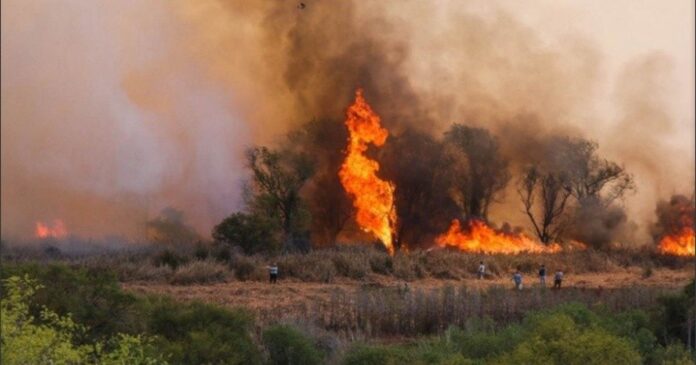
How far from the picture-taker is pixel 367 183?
208 ft

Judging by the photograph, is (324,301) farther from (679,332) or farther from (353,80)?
(353,80)

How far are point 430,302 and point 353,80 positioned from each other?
37.7 meters

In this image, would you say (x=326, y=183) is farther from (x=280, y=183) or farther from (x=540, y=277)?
(x=540, y=277)

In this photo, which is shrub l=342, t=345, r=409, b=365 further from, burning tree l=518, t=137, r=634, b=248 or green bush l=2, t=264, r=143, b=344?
burning tree l=518, t=137, r=634, b=248

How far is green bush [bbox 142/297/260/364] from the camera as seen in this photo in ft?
65.6

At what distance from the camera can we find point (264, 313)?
31.0 meters

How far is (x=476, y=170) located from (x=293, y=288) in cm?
3091

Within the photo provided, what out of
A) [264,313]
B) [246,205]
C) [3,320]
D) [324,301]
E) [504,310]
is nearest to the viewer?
[3,320]

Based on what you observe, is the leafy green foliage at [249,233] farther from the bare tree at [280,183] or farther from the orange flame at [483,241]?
the orange flame at [483,241]

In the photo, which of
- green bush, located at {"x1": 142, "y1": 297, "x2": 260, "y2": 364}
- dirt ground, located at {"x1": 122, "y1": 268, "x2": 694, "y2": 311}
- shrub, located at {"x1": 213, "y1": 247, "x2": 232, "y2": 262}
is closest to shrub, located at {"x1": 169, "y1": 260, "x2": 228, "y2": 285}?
dirt ground, located at {"x1": 122, "y1": 268, "x2": 694, "y2": 311}

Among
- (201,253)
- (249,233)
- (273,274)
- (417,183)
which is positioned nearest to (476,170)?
(417,183)

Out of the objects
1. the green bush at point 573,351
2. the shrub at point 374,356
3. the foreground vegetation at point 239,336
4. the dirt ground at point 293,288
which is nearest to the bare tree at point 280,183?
the dirt ground at point 293,288

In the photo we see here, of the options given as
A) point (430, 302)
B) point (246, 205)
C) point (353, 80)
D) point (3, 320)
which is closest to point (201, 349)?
point (3, 320)

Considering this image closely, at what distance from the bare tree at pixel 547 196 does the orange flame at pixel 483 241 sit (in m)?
5.37
